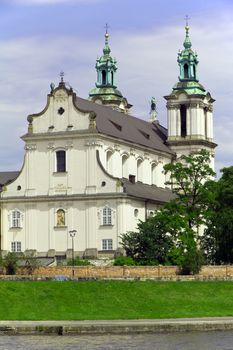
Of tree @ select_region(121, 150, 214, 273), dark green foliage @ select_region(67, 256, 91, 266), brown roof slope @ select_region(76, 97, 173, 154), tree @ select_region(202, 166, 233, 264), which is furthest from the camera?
brown roof slope @ select_region(76, 97, 173, 154)

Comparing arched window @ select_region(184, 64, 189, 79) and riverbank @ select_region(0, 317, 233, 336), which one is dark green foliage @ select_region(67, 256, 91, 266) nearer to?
riverbank @ select_region(0, 317, 233, 336)

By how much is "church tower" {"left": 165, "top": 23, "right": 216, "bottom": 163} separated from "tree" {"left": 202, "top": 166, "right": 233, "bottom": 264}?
2845 centimetres

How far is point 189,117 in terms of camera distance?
134125 millimetres

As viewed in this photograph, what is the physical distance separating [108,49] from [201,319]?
252 ft

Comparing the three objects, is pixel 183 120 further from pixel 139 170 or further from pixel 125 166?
pixel 125 166

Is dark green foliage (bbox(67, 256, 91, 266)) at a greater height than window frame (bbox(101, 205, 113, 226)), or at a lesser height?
lesser

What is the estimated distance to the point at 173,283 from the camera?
8381cm

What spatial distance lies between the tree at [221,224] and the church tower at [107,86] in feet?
123

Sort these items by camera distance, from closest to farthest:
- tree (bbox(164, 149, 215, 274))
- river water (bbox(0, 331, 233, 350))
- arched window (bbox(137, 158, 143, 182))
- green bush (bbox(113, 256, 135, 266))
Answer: river water (bbox(0, 331, 233, 350))
green bush (bbox(113, 256, 135, 266))
tree (bbox(164, 149, 215, 274))
arched window (bbox(137, 158, 143, 182))

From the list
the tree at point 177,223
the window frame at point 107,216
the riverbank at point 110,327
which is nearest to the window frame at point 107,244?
the window frame at point 107,216

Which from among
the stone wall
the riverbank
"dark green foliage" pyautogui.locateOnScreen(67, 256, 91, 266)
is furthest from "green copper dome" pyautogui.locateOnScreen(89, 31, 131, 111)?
the riverbank

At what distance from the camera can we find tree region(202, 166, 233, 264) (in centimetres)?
9906

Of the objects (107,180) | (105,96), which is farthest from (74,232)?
(105,96)

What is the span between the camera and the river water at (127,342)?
5791 centimetres
